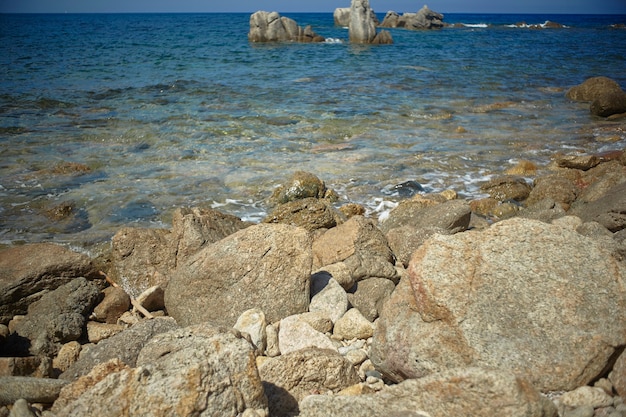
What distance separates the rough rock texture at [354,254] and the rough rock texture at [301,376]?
5.90 feet

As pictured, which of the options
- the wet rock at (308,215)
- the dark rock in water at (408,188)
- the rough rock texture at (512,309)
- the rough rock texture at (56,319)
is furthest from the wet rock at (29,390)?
the dark rock in water at (408,188)

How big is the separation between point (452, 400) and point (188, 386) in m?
1.47

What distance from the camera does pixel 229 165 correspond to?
38.8ft

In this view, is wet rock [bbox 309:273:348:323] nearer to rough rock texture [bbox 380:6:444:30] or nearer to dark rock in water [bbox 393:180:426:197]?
dark rock in water [bbox 393:180:426:197]

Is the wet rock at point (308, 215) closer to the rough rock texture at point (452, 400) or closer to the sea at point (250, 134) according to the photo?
the sea at point (250, 134)

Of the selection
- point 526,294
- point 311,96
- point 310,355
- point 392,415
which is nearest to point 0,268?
point 310,355

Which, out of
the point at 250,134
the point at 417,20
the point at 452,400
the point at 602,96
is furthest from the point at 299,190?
the point at 417,20

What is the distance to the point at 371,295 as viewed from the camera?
18.4 ft

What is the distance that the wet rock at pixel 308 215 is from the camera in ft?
25.6

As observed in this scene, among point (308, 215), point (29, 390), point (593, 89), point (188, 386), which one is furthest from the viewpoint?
point (593, 89)

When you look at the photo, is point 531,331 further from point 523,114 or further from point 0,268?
point 523,114

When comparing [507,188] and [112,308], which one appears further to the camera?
[507,188]

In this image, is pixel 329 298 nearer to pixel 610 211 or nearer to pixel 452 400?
pixel 452 400

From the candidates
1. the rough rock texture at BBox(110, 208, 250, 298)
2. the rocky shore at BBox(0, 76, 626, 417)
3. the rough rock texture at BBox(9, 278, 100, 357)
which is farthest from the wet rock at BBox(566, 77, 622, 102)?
the rough rock texture at BBox(9, 278, 100, 357)
